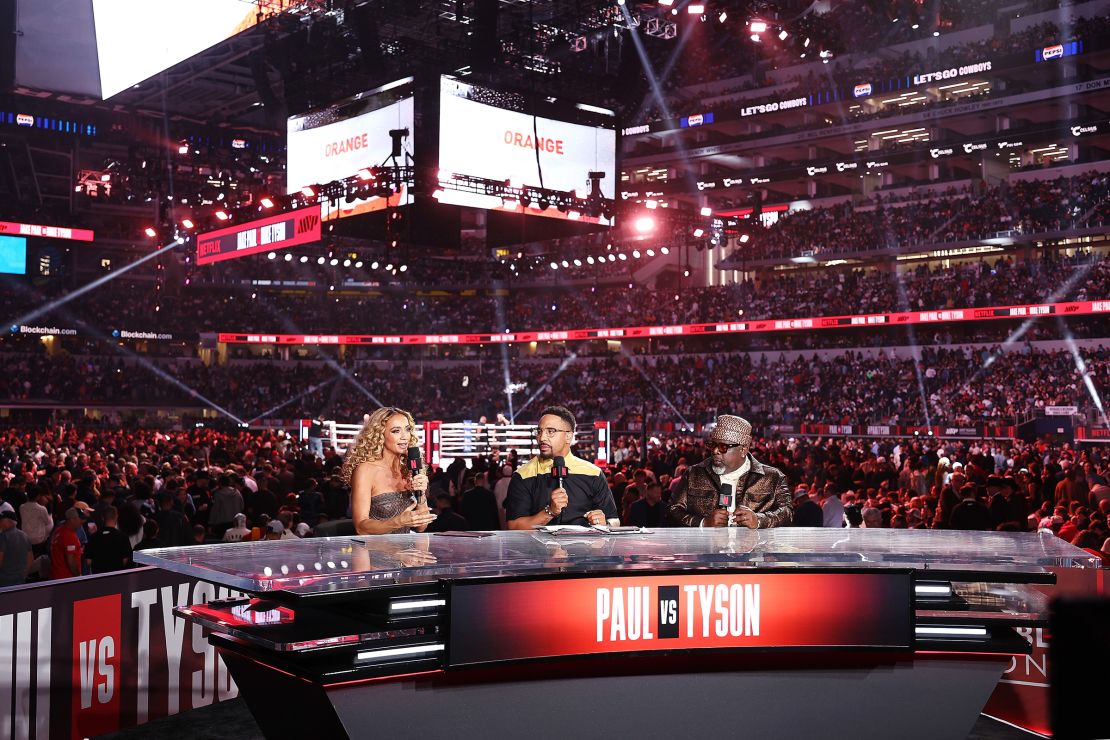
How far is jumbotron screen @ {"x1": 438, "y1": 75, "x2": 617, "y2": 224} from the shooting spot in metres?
15.6

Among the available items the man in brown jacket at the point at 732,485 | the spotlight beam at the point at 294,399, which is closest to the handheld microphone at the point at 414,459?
the man in brown jacket at the point at 732,485

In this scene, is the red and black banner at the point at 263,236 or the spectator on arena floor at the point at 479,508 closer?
the spectator on arena floor at the point at 479,508

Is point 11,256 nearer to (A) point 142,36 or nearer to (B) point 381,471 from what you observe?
(A) point 142,36

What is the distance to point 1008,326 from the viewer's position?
34.6 metres

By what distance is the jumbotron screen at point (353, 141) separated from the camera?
624 inches

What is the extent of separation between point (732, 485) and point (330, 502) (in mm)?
6407

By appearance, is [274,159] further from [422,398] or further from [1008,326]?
[1008,326]

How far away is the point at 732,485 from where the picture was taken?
5.30m

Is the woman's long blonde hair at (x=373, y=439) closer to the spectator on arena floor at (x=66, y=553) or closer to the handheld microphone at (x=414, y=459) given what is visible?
the handheld microphone at (x=414, y=459)

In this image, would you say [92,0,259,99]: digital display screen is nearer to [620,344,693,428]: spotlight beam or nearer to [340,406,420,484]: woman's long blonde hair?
[340,406,420,484]: woman's long blonde hair

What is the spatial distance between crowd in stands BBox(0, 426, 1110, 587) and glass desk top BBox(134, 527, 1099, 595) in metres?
0.54

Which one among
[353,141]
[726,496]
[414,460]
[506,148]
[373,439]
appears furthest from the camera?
[353,141]

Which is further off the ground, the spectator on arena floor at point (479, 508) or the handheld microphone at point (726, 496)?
the handheld microphone at point (726, 496)

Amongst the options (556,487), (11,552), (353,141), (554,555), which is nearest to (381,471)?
(556,487)
